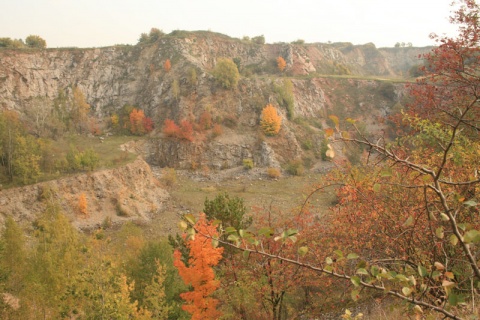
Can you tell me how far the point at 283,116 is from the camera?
56.6 m

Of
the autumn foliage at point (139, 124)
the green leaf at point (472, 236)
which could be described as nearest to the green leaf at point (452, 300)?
the green leaf at point (472, 236)

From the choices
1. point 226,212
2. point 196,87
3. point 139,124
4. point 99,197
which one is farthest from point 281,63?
point 226,212

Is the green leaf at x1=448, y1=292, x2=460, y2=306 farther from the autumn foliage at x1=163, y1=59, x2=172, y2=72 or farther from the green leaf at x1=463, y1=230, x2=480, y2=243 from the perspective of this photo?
the autumn foliage at x1=163, y1=59, x2=172, y2=72

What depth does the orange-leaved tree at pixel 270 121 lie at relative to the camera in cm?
5197

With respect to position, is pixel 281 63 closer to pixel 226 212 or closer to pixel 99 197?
pixel 99 197

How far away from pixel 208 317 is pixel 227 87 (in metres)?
46.6

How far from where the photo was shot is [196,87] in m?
56.9

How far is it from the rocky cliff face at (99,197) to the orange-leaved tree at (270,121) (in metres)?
20.5

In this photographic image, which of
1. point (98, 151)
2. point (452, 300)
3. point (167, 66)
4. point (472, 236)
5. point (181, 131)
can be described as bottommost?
point (98, 151)

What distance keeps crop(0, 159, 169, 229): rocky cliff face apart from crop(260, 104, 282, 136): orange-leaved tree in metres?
20.5

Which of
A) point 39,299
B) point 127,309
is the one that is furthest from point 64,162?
point 127,309

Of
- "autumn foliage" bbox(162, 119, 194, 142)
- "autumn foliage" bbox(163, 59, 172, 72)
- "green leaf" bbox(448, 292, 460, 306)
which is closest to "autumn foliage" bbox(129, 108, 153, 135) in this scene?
"autumn foliage" bbox(162, 119, 194, 142)

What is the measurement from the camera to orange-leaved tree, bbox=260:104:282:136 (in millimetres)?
51969

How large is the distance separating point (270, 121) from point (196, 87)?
1450 centimetres
